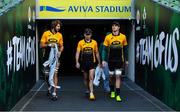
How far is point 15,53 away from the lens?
1007 centimetres

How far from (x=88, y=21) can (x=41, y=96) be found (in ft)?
20.3

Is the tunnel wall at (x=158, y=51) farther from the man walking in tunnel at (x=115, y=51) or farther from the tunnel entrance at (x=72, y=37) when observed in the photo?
the tunnel entrance at (x=72, y=37)

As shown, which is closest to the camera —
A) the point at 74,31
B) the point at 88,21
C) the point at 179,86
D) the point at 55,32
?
the point at 179,86

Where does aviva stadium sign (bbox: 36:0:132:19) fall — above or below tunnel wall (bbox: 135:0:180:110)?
above

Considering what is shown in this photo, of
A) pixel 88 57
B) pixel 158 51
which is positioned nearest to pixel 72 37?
pixel 88 57

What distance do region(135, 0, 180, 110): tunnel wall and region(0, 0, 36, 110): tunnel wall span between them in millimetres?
3300

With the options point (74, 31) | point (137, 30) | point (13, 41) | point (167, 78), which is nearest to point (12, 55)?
point (13, 41)

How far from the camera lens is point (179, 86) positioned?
897 cm

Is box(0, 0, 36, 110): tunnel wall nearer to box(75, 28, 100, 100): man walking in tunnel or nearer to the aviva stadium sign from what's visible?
box(75, 28, 100, 100): man walking in tunnel

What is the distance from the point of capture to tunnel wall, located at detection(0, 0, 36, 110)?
866 centimetres

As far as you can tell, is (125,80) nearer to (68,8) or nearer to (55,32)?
(68,8)

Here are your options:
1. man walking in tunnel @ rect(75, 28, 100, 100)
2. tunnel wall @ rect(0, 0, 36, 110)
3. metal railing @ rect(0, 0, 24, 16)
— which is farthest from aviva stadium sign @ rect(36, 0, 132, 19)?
man walking in tunnel @ rect(75, 28, 100, 100)

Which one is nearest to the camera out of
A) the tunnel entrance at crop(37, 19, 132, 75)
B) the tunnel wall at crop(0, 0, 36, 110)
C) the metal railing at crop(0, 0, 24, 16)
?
the tunnel wall at crop(0, 0, 36, 110)

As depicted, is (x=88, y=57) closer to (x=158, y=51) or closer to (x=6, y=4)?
(x=158, y=51)
